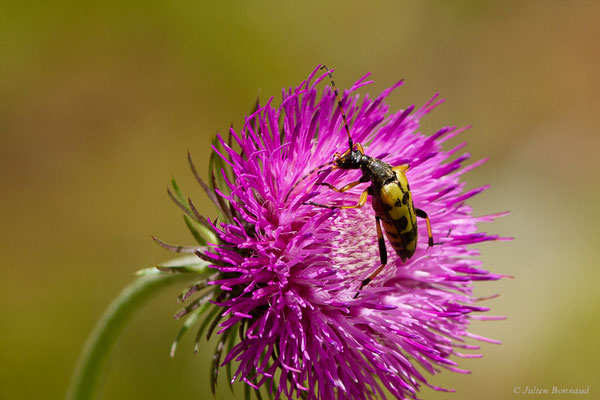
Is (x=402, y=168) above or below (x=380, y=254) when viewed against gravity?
above

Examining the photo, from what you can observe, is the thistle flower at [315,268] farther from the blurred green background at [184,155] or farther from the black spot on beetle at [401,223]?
the blurred green background at [184,155]

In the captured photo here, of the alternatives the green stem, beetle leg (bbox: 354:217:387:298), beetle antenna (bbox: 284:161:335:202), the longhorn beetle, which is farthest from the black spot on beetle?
the green stem

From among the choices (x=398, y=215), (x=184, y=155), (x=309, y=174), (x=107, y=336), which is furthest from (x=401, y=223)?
(x=184, y=155)

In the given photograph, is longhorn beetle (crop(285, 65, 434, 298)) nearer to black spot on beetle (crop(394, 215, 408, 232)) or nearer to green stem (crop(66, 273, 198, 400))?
black spot on beetle (crop(394, 215, 408, 232))

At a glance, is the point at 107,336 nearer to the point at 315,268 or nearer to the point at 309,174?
the point at 315,268

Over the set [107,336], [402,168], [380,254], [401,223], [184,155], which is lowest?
[107,336]

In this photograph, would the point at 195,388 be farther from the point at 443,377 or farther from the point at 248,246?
the point at 248,246

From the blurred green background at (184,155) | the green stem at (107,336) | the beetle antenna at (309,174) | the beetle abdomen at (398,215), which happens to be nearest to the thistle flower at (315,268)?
the beetle antenna at (309,174)
